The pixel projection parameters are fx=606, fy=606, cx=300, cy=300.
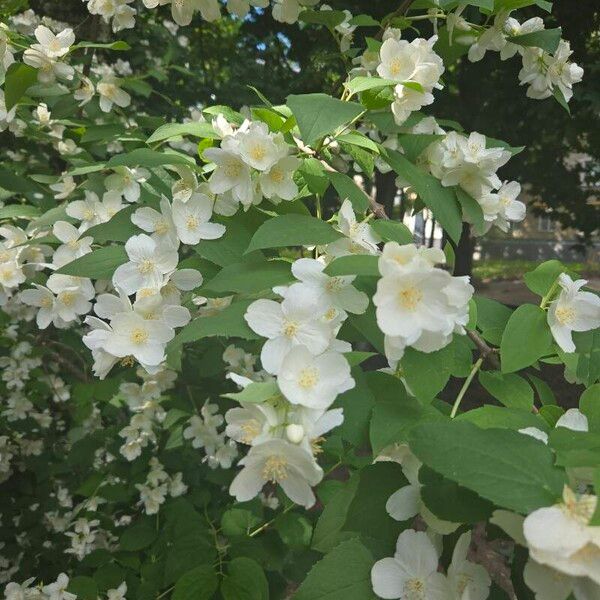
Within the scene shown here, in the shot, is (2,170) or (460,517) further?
(2,170)

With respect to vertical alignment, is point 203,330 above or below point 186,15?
below

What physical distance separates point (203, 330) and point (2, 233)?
0.95 m

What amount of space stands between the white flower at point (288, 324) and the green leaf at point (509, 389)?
31 cm

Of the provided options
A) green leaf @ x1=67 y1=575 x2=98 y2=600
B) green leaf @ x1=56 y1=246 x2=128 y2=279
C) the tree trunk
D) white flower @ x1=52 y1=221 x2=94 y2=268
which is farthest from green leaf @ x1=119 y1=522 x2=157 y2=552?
the tree trunk

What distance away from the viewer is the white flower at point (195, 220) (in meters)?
1.04

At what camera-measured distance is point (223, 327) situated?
83 cm

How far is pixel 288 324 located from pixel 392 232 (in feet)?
0.91

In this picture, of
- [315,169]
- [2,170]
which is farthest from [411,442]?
[2,170]

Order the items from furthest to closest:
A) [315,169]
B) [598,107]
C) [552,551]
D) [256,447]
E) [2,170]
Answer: [598,107], [2,170], [315,169], [256,447], [552,551]

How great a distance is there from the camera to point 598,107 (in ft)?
13.7

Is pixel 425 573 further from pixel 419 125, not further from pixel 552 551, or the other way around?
pixel 419 125

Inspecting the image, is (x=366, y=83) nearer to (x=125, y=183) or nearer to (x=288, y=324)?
(x=288, y=324)

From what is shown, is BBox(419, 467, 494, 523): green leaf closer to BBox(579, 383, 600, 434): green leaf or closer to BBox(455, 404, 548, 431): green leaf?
BBox(455, 404, 548, 431): green leaf

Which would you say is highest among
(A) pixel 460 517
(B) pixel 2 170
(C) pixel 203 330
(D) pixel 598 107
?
(C) pixel 203 330
